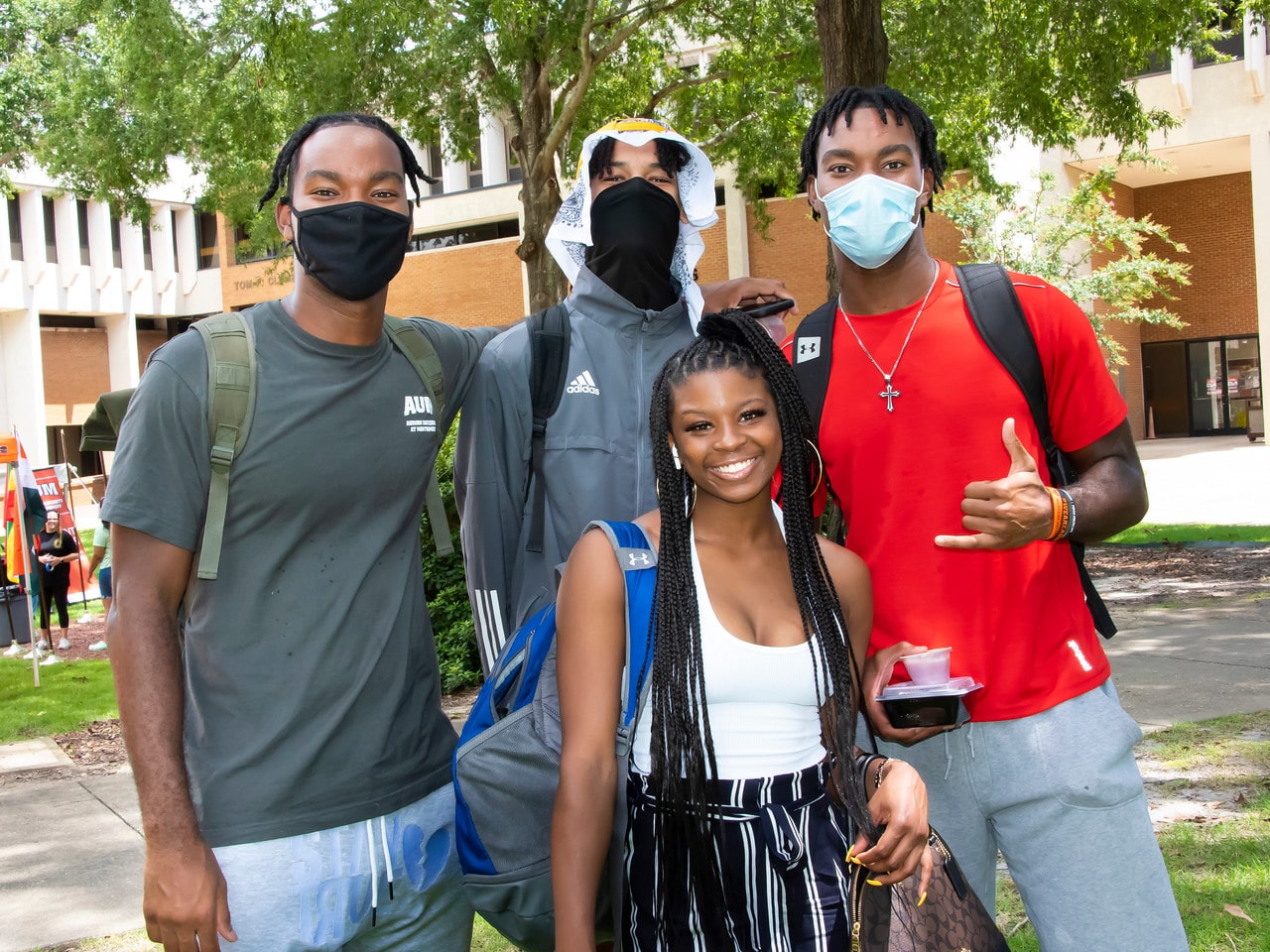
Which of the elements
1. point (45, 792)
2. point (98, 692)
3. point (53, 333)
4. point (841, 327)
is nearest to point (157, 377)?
point (841, 327)

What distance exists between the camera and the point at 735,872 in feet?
7.61

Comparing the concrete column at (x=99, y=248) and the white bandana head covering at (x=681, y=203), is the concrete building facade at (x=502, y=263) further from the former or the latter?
the white bandana head covering at (x=681, y=203)

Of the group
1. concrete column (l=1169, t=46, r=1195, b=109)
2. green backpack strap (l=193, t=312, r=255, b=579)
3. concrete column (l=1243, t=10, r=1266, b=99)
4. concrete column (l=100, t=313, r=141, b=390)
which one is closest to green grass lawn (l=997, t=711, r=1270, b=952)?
green backpack strap (l=193, t=312, r=255, b=579)

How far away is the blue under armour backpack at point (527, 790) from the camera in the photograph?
2.44m

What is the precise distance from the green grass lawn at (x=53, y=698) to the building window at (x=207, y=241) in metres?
36.1

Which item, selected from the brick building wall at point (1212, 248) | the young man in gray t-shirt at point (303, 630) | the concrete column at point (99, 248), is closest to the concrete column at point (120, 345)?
the concrete column at point (99, 248)

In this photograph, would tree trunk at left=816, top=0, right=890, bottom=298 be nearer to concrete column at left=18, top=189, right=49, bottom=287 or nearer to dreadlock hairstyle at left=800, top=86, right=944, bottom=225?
dreadlock hairstyle at left=800, top=86, right=944, bottom=225

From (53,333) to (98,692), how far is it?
36098 mm

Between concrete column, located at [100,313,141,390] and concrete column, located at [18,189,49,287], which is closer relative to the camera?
concrete column, located at [18,189,49,287]

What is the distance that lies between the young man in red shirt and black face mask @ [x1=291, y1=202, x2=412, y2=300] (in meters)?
1.10

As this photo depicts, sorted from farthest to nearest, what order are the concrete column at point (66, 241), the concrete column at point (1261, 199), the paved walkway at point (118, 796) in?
the concrete column at point (66, 241) → the concrete column at point (1261, 199) → the paved walkway at point (118, 796)

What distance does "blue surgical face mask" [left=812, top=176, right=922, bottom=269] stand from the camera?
9.32 ft

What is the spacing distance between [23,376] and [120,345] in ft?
15.6

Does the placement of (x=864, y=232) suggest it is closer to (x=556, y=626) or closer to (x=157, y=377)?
(x=556, y=626)
